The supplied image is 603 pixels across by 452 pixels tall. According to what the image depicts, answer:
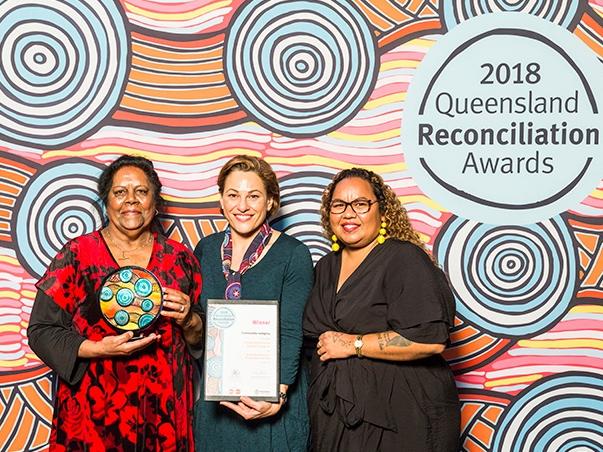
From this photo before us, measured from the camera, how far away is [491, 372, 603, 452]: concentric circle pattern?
3.64m

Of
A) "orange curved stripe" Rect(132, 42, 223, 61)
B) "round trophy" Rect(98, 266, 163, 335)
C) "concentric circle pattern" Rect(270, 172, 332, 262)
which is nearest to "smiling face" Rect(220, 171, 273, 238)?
"round trophy" Rect(98, 266, 163, 335)

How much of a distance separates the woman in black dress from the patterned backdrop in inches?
26.8

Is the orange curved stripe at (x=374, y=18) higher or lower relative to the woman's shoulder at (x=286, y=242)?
higher

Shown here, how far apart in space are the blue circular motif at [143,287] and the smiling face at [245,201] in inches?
16.2

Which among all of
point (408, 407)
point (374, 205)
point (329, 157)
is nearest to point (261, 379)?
point (408, 407)

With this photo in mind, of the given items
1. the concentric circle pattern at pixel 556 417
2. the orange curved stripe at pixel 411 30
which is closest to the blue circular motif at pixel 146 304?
the orange curved stripe at pixel 411 30

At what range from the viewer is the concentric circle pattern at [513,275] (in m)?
3.60

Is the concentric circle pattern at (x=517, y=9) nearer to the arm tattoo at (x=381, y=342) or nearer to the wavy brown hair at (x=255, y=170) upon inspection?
the wavy brown hair at (x=255, y=170)

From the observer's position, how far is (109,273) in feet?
9.21

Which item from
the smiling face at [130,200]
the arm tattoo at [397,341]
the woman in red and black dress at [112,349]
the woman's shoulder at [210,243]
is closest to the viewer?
the arm tattoo at [397,341]

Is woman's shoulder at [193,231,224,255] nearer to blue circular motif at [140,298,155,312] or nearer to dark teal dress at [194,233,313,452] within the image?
dark teal dress at [194,233,313,452]

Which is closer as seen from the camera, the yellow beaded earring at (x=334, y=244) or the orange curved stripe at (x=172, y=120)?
the yellow beaded earring at (x=334, y=244)

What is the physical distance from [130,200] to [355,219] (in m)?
0.84

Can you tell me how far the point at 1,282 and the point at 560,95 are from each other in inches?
105
